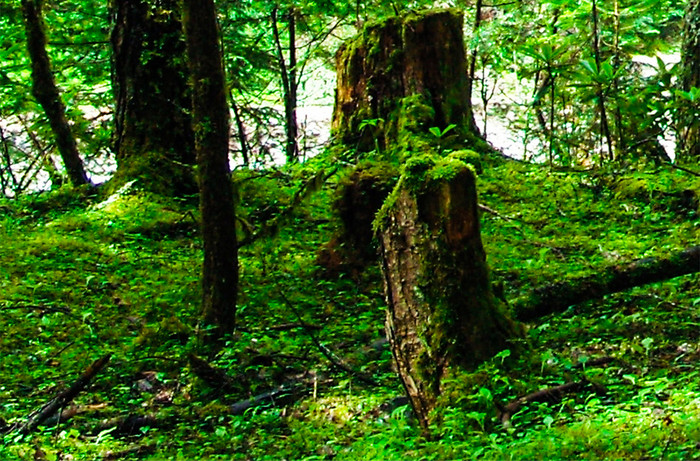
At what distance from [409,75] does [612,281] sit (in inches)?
187

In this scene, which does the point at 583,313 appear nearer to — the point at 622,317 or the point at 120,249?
the point at 622,317

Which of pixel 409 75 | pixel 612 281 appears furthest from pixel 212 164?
pixel 409 75

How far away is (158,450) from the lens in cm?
461

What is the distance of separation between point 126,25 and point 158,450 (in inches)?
253

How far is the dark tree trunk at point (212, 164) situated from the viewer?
220 inches

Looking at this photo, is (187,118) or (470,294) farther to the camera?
(187,118)

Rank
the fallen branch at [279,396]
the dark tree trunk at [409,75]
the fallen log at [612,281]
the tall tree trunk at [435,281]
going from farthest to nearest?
the dark tree trunk at [409,75] < the fallen log at [612,281] < the fallen branch at [279,396] < the tall tree trunk at [435,281]

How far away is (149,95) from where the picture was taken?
9547 mm

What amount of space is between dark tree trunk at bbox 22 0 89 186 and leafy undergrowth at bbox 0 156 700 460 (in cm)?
112

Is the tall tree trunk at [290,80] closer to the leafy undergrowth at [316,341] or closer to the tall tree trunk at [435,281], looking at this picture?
the leafy undergrowth at [316,341]

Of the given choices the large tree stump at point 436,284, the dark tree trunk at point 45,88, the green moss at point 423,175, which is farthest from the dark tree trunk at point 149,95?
the large tree stump at point 436,284

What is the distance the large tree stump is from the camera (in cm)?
445

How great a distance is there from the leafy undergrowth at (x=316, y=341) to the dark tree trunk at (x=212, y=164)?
390mm

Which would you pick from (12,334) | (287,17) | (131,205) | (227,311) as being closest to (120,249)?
(131,205)
